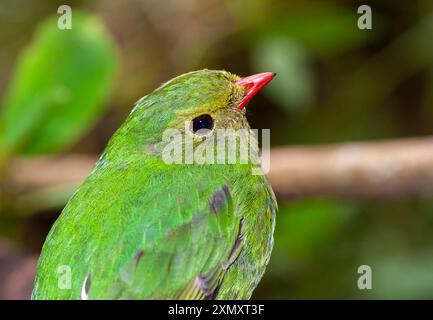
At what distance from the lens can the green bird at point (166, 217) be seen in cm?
276

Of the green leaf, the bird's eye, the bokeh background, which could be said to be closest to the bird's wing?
the bird's eye

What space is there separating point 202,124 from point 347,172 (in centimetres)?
158

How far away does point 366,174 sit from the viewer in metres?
4.53

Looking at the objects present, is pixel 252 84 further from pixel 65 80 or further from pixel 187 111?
pixel 65 80

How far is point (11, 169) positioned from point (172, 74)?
1.47 metres

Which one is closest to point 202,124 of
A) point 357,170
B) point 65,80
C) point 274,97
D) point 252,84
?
point 252,84

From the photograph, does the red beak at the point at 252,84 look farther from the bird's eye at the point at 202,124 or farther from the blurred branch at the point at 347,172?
the blurred branch at the point at 347,172

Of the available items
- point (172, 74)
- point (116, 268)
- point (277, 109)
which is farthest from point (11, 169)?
point (116, 268)

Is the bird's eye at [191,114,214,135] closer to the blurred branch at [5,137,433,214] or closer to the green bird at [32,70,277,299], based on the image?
the green bird at [32,70,277,299]

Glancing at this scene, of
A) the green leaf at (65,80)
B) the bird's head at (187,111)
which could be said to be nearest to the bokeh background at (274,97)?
the green leaf at (65,80)

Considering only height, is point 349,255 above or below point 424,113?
below

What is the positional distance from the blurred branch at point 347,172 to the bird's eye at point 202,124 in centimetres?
149

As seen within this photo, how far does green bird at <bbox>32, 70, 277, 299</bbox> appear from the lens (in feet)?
9.05
